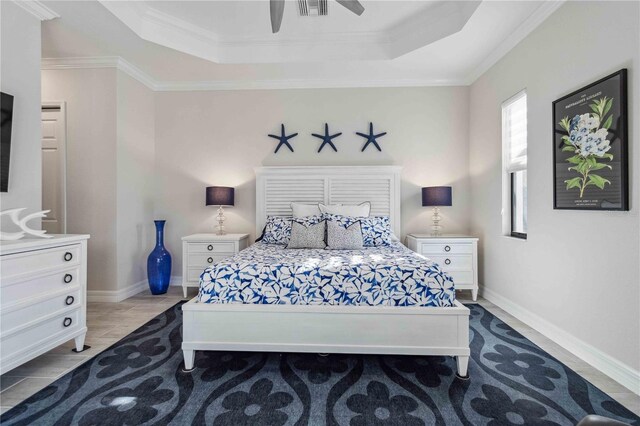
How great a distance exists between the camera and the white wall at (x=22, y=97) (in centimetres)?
229

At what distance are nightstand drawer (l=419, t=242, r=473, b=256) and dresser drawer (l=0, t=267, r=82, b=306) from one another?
3.31 meters

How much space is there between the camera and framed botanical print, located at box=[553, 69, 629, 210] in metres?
1.88

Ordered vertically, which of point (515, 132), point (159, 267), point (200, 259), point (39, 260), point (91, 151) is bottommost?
point (159, 267)

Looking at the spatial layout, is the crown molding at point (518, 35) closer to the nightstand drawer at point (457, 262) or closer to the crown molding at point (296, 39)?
the crown molding at point (296, 39)

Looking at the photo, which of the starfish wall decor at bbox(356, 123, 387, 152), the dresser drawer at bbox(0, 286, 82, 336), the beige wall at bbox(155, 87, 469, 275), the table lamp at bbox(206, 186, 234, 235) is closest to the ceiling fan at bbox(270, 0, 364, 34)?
the beige wall at bbox(155, 87, 469, 275)

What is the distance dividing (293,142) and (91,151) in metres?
2.43

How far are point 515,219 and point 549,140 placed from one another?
1007 mm

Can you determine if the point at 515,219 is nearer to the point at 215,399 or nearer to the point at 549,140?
the point at 549,140

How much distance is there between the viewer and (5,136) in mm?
2203

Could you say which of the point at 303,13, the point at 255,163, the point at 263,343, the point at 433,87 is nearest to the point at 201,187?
the point at 255,163

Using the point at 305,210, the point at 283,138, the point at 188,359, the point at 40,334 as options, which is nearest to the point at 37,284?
the point at 40,334

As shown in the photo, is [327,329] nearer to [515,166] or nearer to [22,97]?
[515,166]

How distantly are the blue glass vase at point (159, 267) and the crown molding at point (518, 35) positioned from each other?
14.5 ft

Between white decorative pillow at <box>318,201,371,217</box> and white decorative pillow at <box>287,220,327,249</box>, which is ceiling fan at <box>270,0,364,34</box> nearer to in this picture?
white decorative pillow at <box>287,220,327,249</box>
